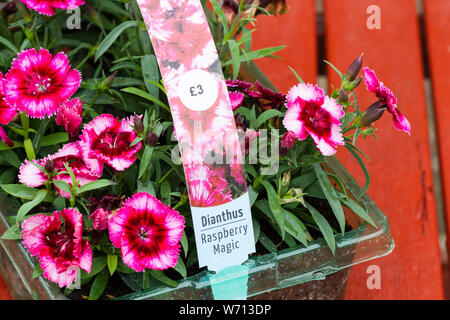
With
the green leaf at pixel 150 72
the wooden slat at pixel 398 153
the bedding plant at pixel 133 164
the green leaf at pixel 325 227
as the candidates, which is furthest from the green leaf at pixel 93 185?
the wooden slat at pixel 398 153

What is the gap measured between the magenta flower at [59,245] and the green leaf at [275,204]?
273mm

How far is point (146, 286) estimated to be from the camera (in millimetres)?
855

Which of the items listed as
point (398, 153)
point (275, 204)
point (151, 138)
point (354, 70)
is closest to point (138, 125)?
point (151, 138)

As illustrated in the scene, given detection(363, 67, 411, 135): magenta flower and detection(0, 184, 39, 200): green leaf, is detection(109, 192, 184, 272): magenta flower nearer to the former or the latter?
detection(0, 184, 39, 200): green leaf

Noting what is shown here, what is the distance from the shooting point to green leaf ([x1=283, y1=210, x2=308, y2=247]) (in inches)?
34.8

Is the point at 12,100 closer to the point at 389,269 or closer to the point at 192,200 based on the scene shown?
the point at 192,200

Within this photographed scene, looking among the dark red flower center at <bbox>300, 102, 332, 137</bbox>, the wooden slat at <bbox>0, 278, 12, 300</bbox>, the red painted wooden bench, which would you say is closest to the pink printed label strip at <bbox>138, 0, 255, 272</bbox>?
the dark red flower center at <bbox>300, 102, 332, 137</bbox>

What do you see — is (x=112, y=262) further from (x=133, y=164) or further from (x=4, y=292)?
(x=4, y=292)

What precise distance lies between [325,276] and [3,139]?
0.55 m

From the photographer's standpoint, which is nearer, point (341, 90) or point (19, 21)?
point (341, 90)

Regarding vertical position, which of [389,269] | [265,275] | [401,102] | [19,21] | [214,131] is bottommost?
[389,269]

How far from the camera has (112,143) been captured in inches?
32.8

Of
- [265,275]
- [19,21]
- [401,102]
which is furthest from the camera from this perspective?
[401,102]

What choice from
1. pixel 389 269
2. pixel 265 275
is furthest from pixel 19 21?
pixel 389 269
